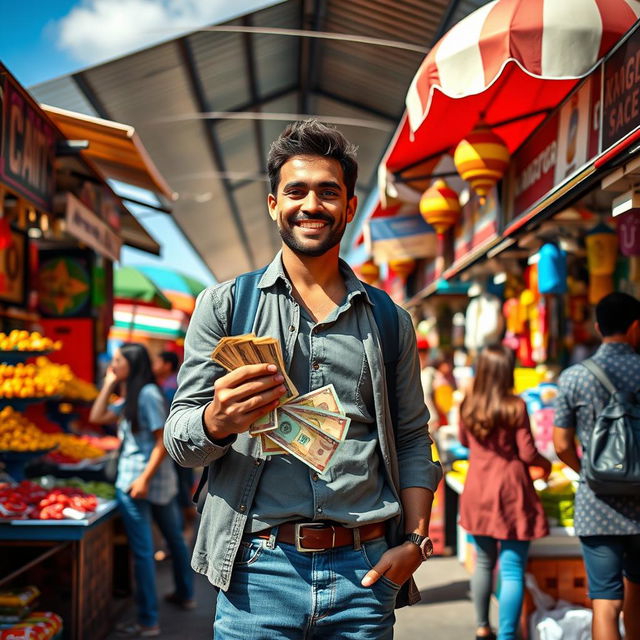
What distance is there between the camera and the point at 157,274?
16297 mm

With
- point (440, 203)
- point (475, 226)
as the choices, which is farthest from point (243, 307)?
point (475, 226)

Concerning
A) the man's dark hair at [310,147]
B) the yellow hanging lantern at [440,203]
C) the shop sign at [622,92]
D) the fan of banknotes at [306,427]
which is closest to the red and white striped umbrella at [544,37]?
the shop sign at [622,92]

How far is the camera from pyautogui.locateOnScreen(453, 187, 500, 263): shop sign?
17.6 ft

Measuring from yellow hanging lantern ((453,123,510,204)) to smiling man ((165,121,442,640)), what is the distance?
269 centimetres

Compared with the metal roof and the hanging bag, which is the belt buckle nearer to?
the hanging bag

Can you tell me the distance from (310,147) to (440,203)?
160 inches

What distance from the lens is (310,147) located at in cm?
195

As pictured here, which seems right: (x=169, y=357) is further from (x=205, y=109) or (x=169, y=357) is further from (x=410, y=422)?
(x=205, y=109)

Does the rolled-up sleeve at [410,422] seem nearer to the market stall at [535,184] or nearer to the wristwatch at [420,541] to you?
the wristwatch at [420,541]

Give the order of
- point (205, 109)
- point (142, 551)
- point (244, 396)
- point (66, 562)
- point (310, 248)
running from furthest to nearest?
point (205, 109)
point (142, 551)
point (66, 562)
point (310, 248)
point (244, 396)

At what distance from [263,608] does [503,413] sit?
2633mm

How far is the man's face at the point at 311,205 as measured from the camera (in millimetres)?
1923

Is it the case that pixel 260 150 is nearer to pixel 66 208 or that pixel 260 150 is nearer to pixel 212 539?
pixel 66 208

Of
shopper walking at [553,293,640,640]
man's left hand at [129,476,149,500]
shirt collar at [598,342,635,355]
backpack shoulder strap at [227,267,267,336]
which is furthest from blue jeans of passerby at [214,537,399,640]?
man's left hand at [129,476,149,500]
